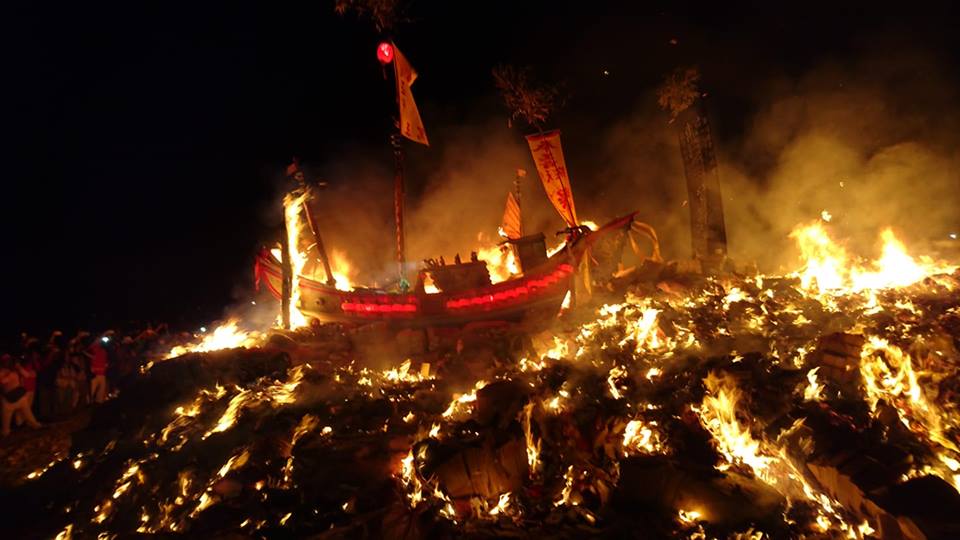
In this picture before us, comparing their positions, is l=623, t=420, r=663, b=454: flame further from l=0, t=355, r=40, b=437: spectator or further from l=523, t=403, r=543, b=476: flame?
l=0, t=355, r=40, b=437: spectator

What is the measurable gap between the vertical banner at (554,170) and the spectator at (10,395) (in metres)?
14.4

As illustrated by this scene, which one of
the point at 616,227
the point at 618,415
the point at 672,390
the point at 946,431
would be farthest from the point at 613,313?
the point at 946,431

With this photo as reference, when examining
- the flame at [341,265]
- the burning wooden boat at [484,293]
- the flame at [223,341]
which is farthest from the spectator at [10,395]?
the flame at [341,265]

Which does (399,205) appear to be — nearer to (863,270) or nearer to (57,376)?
(57,376)

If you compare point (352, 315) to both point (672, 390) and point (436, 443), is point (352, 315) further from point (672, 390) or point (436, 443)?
point (672, 390)

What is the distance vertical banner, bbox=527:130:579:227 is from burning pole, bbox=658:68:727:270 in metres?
4.63

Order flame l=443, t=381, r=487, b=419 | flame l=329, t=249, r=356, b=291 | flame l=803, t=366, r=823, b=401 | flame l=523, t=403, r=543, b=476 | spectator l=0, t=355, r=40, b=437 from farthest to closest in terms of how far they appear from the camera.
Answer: flame l=329, t=249, r=356, b=291
spectator l=0, t=355, r=40, b=437
flame l=443, t=381, r=487, b=419
flame l=803, t=366, r=823, b=401
flame l=523, t=403, r=543, b=476

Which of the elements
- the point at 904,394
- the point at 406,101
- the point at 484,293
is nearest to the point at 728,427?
the point at 904,394

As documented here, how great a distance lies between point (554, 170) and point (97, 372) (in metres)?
14.2

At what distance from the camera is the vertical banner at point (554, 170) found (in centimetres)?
1473

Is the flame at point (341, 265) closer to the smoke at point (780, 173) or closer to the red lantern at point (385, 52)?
the smoke at point (780, 173)

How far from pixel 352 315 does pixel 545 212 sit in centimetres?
1207

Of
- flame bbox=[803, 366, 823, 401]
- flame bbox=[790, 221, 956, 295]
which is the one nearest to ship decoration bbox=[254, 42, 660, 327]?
flame bbox=[790, 221, 956, 295]

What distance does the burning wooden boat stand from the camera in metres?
14.2
